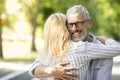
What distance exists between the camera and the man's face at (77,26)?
3.72m

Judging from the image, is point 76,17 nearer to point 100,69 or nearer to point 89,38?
point 89,38

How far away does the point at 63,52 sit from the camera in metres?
3.70

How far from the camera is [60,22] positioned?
12.2 ft

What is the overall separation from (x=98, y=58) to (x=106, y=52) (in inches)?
3.0

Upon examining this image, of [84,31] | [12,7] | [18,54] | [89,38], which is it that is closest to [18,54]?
[18,54]

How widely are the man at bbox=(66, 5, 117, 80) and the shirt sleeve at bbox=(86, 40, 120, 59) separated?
0.05m

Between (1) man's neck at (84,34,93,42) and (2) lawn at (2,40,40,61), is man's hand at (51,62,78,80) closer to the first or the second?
(1) man's neck at (84,34,93,42)

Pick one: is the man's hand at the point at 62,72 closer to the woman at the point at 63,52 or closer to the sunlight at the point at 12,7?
the woman at the point at 63,52

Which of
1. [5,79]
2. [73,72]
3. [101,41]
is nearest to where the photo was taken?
[73,72]

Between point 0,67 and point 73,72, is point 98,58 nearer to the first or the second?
point 73,72

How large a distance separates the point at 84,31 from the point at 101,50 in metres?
0.20


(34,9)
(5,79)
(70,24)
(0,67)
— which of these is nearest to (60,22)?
(70,24)

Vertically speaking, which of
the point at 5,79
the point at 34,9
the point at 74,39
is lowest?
the point at 5,79

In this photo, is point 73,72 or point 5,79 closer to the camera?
point 73,72
